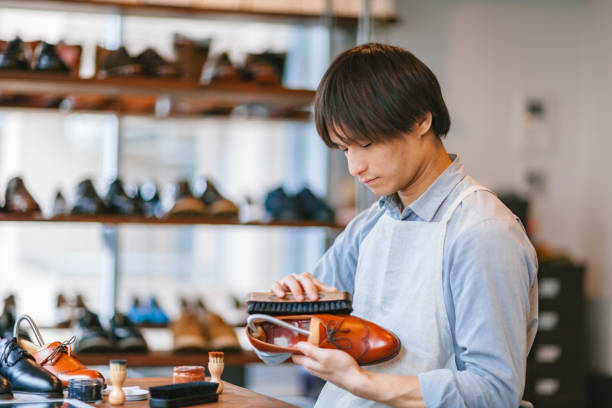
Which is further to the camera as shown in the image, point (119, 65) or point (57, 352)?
point (119, 65)

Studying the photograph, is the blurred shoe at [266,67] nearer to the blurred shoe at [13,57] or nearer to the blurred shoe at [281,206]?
the blurred shoe at [281,206]

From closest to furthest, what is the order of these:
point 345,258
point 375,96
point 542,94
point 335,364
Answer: point 335,364
point 375,96
point 345,258
point 542,94

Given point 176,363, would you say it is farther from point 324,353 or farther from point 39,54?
point 324,353

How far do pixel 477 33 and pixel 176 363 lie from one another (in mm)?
2802

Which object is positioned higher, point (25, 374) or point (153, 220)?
point (153, 220)

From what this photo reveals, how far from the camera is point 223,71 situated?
351 cm

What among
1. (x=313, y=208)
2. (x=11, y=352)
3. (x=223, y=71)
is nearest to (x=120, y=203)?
(x=223, y=71)

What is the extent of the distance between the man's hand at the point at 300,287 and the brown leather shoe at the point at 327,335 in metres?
0.09

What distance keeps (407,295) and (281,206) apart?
81.1 inches

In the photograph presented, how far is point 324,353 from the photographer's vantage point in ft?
4.39

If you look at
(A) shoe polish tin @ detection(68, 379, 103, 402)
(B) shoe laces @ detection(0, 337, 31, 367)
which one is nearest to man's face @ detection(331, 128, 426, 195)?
→ (A) shoe polish tin @ detection(68, 379, 103, 402)

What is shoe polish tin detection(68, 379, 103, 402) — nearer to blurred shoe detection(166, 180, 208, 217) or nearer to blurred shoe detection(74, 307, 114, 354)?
blurred shoe detection(74, 307, 114, 354)

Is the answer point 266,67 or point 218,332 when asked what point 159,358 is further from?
point 266,67

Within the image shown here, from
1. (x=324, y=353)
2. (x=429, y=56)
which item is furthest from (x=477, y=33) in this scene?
(x=324, y=353)
